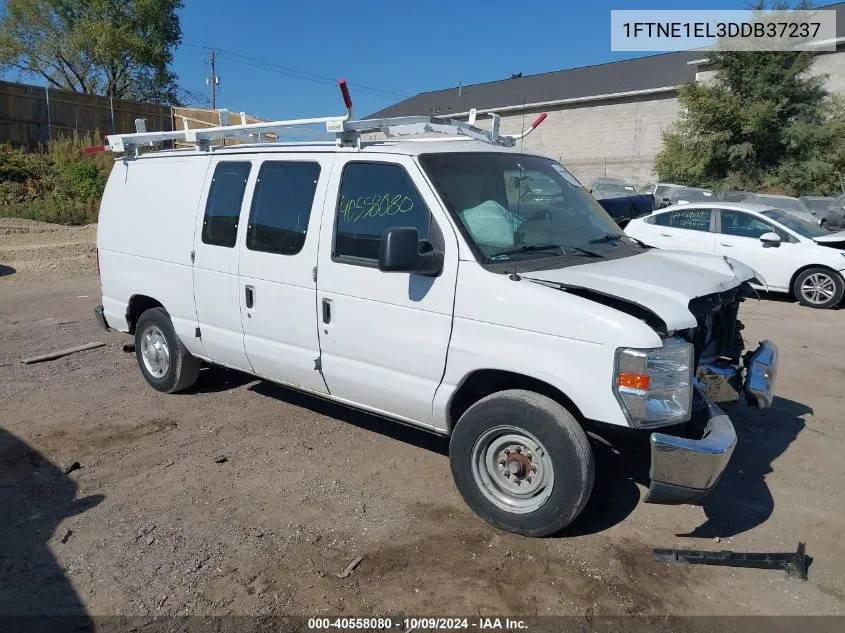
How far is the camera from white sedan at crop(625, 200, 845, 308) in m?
10.8

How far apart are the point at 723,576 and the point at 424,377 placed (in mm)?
1919

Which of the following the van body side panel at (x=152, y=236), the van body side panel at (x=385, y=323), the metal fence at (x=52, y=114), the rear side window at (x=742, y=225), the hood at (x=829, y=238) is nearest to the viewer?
the van body side panel at (x=385, y=323)

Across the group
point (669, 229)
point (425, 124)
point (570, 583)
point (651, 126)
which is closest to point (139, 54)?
point (651, 126)

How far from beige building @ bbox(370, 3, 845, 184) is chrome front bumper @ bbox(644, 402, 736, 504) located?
1128 inches

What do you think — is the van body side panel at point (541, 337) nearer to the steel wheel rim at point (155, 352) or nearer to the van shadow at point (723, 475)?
the van shadow at point (723, 475)

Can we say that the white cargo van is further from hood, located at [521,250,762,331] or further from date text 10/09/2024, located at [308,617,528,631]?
date text 10/09/2024, located at [308,617,528,631]

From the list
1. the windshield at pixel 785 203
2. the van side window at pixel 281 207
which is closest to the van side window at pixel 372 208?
the van side window at pixel 281 207

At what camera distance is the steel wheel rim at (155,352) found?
242 inches

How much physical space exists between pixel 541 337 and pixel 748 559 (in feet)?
5.23

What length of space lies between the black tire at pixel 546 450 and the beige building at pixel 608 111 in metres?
28.3

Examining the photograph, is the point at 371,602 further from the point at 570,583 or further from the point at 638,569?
the point at 638,569

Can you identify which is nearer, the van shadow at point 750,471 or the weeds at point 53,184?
the van shadow at point 750,471

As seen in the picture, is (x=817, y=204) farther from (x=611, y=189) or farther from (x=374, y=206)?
(x=374, y=206)

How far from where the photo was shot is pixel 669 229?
40.5ft
